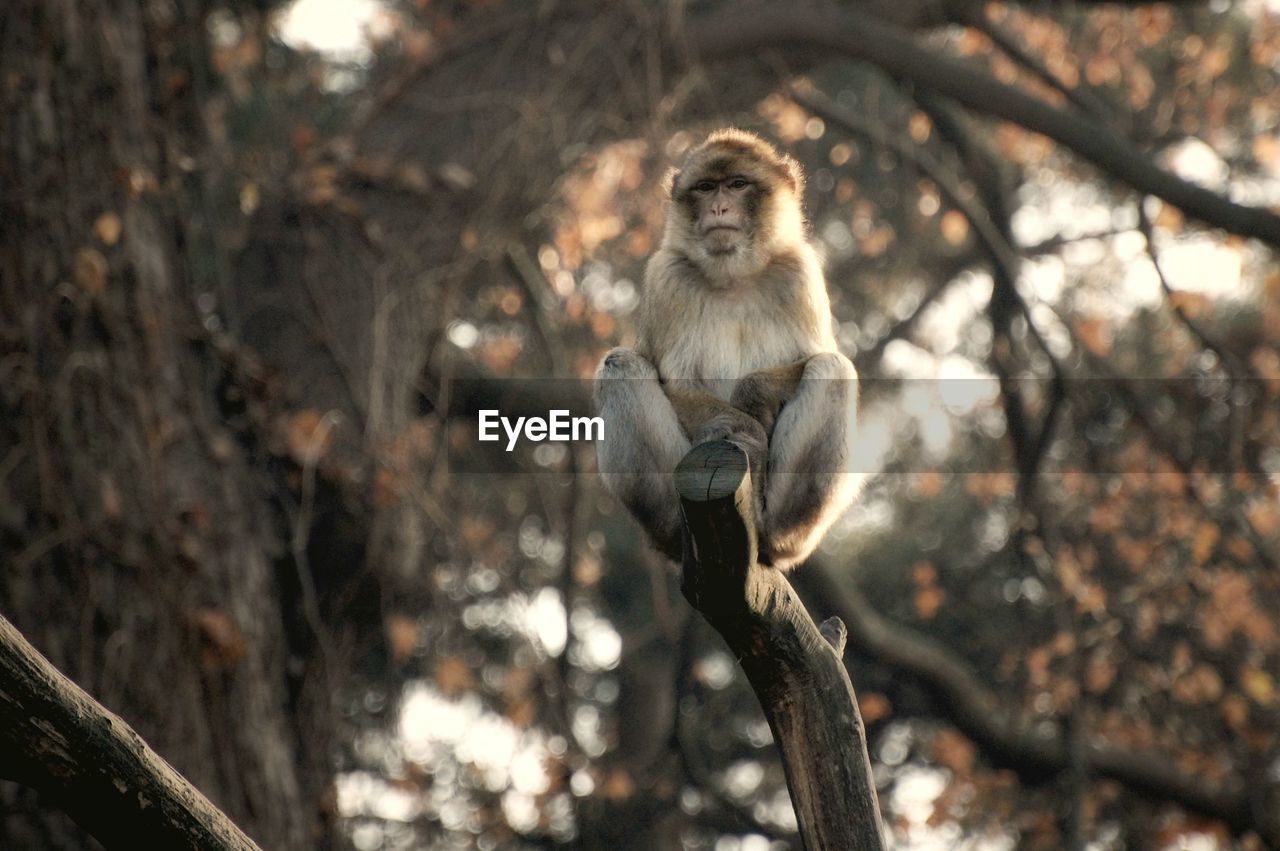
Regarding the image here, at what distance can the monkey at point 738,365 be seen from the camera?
418cm

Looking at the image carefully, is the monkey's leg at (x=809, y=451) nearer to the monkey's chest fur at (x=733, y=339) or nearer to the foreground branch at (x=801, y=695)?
the monkey's chest fur at (x=733, y=339)

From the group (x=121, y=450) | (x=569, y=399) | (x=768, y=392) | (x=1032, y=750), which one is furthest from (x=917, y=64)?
(x=121, y=450)

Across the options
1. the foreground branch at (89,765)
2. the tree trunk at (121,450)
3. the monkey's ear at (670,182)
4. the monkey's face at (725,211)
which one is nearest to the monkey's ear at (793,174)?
the monkey's face at (725,211)

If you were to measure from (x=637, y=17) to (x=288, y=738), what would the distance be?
377cm

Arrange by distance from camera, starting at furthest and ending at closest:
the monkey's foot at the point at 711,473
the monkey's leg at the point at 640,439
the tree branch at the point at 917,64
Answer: the tree branch at the point at 917,64, the monkey's leg at the point at 640,439, the monkey's foot at the point at 711,473

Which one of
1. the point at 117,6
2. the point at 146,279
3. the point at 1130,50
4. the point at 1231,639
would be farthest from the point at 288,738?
the point at 1130,50

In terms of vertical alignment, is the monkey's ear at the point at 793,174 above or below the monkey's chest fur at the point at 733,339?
above

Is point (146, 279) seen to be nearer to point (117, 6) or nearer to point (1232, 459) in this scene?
point (117, 6)

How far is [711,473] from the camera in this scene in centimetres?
309

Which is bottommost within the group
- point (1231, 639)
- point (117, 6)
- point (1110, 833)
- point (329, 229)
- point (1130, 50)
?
point (1110, 833)

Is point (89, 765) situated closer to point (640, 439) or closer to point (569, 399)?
point (640, 439)

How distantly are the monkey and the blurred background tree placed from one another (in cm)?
93

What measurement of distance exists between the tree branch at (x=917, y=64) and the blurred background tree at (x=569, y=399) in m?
0.03

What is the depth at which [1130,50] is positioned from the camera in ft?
36.0
